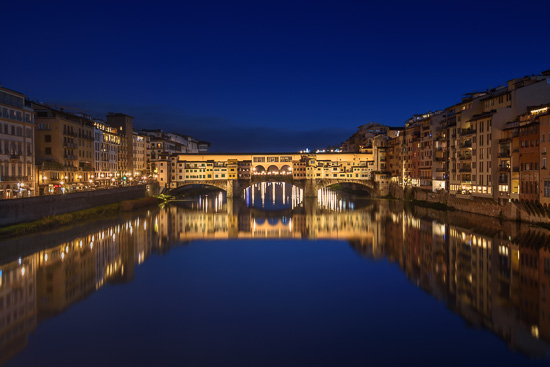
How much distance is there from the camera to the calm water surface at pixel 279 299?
11.0 m

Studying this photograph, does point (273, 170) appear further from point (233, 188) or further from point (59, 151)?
point (59, 151)

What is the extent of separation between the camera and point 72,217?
31.0 meters

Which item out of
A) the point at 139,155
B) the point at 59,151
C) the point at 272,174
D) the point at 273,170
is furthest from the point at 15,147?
the point at 273,170

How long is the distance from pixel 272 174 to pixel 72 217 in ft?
108

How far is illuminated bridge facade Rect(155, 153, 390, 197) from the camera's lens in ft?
193

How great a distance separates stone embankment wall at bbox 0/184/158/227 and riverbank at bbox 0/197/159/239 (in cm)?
39

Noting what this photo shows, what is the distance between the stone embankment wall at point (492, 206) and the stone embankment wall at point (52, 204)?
29.4 metres

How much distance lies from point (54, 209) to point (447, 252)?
24.2 metres

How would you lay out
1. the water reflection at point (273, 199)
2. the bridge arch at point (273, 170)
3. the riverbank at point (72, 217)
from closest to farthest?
the riverbank at point (72, 217)
the water reflection at point (273, 199)
the bridge arch at point (273, 170)

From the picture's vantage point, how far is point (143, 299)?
15.4 metres

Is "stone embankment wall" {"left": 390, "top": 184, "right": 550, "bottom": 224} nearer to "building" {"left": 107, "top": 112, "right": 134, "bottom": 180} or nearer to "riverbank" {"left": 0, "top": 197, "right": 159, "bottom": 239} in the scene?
"riverbank" {"left": 0, "top": 197, "right": 159, "bottom": 239}

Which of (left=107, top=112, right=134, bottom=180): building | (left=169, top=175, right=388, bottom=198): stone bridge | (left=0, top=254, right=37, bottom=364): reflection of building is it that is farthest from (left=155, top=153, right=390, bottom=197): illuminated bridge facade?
(left=0, top=254, right=37, bottom=364): reflection of building

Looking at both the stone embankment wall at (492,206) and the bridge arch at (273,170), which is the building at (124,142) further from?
the stone embankment wall at (492,206)

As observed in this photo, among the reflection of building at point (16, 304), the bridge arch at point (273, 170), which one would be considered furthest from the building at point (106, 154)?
the reflection of building at point (16, 304)
